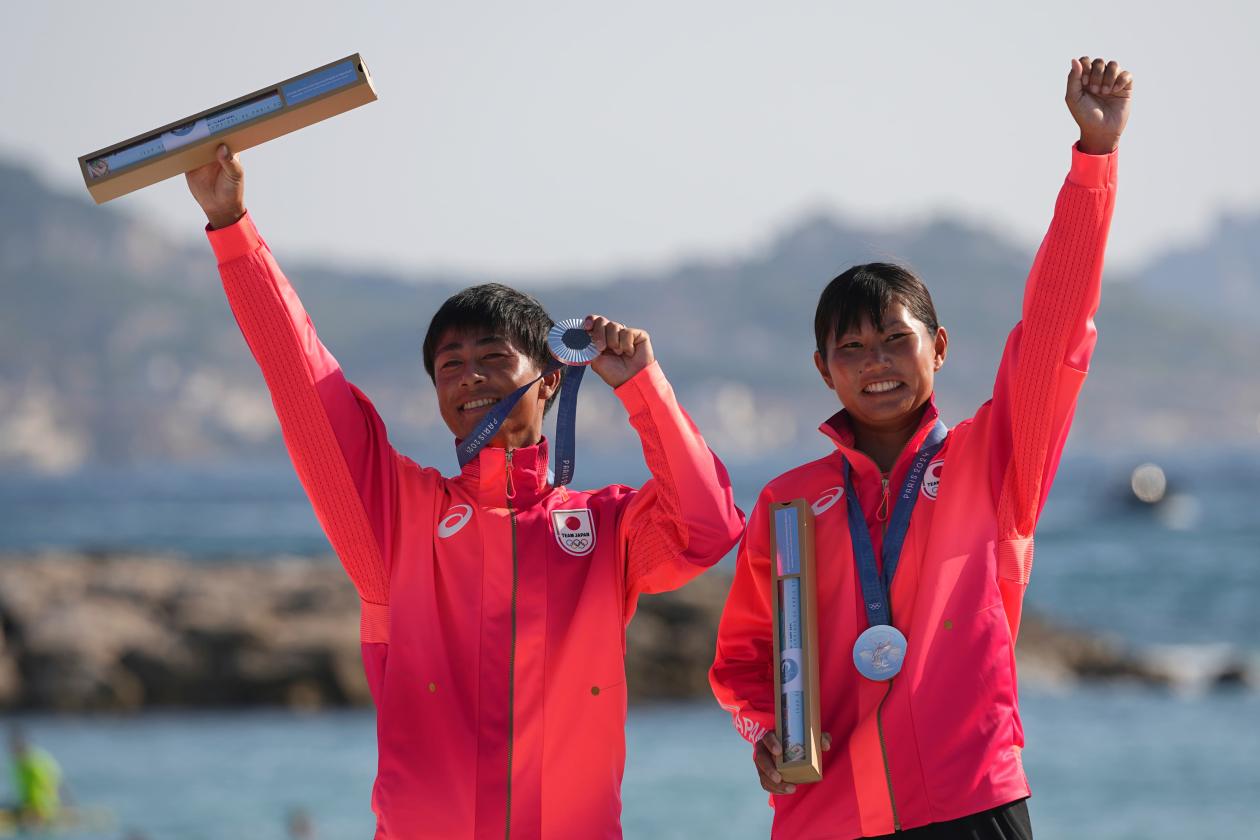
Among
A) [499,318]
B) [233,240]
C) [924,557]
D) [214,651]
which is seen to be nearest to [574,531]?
[499,318]

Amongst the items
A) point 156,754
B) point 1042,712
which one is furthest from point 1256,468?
point 156,754

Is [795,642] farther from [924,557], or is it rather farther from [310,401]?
[310,401]

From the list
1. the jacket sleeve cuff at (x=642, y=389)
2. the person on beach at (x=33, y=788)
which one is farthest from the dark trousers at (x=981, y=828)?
the person on beach at (x=33, y=788)

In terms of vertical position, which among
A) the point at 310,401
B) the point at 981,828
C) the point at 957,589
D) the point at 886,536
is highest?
the point at 310,401

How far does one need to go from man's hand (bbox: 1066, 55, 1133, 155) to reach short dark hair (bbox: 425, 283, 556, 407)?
1.24m

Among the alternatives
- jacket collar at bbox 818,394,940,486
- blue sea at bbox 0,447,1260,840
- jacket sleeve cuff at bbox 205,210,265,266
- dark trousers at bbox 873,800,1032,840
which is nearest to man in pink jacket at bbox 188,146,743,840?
jacket sleeve cuff at bbox 205,210,265,266

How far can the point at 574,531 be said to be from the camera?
380 cm

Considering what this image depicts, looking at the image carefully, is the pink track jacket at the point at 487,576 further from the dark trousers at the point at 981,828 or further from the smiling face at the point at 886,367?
the dark trousers at the point at 981,828

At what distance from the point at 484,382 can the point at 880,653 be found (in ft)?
3.51

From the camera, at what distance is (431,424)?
191375mm

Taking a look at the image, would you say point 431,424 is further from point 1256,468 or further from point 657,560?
point 657,560

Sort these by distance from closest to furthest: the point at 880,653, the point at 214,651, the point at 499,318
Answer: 1. the point at 880,653
2. the point at 499,318
3. the point at 214,651

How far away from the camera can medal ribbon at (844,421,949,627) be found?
369 centimetres

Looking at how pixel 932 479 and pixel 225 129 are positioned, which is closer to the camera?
pixel 225 129
